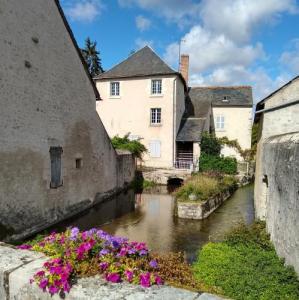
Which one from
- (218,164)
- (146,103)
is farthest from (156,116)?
(218,164)

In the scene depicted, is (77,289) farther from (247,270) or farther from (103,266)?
(247,270)

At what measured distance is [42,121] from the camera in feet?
37.1

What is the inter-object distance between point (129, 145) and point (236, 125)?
11.7 m

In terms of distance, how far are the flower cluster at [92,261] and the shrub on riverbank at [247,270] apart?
276 centimetres

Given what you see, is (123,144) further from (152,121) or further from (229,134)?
(229,134)

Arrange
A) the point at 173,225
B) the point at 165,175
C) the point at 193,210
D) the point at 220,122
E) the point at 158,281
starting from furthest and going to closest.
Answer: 1. the point at 220,122
2. the point at 165,175
3. the point at 193,210
4. the point at 173,225
5. the point at 158,281

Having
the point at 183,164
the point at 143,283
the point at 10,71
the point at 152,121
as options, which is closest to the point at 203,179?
the point at 183,164

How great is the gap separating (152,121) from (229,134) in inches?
330

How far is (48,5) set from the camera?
11.7 metres

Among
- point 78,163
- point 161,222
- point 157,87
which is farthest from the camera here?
point 157,87

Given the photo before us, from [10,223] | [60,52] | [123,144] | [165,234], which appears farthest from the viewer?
[123,144]

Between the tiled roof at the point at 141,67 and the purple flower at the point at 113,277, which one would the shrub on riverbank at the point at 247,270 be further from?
the tiled roof at the point at 141,67

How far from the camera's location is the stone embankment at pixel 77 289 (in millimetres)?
2120

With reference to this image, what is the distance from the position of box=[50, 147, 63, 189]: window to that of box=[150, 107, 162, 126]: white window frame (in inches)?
506
